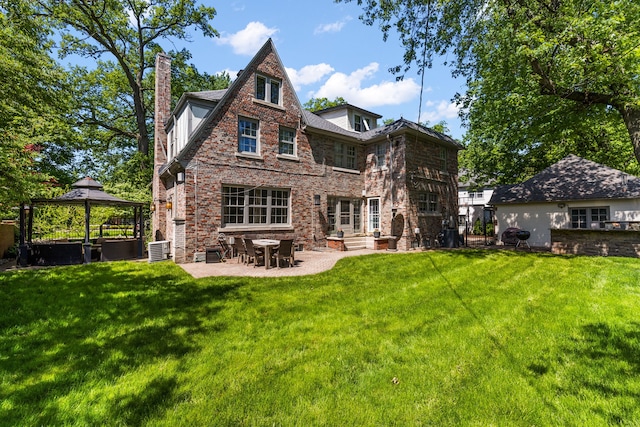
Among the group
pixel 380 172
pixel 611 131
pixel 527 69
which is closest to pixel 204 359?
pixel 527 69

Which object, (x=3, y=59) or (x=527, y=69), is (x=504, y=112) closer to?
(x=527, y=69)

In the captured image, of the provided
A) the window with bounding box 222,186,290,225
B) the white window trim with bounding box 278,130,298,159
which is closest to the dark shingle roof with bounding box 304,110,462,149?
the white window trim with bounding box 278,130,298,159

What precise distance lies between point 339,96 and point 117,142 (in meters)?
26.3

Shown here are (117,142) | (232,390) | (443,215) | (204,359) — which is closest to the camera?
(232,390)

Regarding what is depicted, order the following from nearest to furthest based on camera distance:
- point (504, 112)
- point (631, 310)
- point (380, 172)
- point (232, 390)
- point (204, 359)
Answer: point (232, 390) → point (204, 359) → point (631, 310) → point (504, 112) → point (380, 172)

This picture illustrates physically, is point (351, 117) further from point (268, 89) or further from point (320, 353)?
point (320, 353)

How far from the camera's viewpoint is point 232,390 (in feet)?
10.3

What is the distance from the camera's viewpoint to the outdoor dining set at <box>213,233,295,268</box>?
10.1 m

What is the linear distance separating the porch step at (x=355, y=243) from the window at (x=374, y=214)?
1240 mm

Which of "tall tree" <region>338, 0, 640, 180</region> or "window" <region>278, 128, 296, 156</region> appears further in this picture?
"window" <region>278, 128, 296, 156</region>

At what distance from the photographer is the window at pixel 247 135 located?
43.4ft

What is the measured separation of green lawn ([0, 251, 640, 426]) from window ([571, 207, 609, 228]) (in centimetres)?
1036

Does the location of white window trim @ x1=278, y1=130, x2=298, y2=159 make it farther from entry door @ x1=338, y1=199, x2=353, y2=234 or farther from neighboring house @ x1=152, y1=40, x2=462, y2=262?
entry door @ x1=338, y1=199, x2=353, y2=234

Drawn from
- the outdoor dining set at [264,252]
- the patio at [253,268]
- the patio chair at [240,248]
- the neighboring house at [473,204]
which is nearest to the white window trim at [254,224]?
the outdoor dining set at [264,252]
